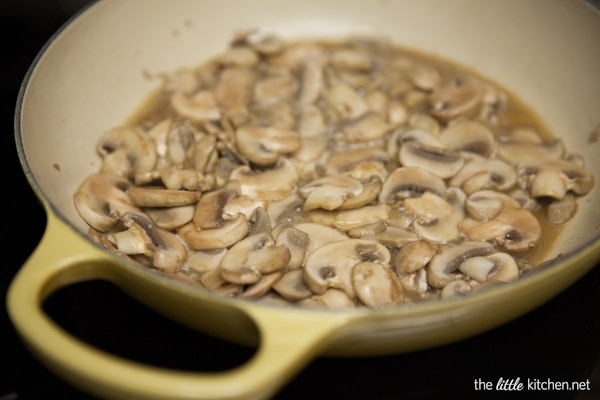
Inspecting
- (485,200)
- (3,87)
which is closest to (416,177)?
(485,200)

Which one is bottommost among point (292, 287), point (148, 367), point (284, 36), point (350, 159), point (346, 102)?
point (148, 367)

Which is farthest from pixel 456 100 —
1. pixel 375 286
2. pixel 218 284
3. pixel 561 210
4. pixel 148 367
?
pixel 148 367

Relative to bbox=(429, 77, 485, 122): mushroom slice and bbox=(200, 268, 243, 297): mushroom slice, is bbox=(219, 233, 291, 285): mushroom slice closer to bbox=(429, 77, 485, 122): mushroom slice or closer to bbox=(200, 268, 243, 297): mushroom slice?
bbox=(200, 268, 243, 297): mushroom slice

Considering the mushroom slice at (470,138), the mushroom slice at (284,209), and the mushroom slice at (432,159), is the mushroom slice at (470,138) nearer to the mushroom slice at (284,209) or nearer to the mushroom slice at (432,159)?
the mushroom slice at (432,159)

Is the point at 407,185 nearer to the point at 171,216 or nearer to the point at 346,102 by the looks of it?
the point at 346,102

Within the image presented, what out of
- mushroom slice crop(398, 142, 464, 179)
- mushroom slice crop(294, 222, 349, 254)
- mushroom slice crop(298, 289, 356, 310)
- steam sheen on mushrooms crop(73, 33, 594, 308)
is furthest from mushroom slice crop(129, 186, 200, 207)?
mushroom slice crop(398, 142, 464, 179)

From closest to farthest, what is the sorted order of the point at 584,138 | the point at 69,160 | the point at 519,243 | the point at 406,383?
the point at 406,383 → the point at 519,243 → the point at 69,160 → the point at 584,138

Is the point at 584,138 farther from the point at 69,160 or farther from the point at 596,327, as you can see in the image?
the point at 69,160
